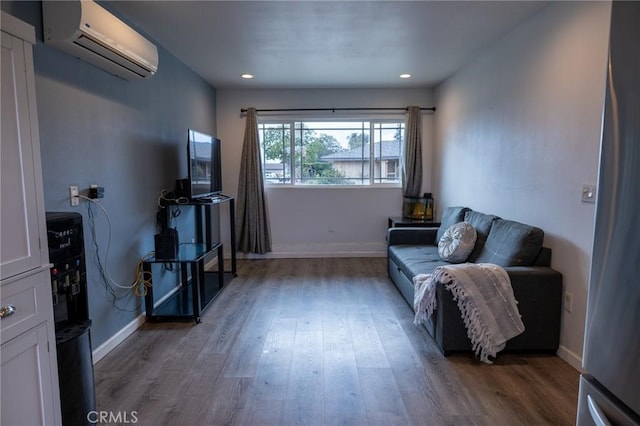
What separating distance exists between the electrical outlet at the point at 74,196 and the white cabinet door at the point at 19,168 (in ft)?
2.93

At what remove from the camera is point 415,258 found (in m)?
3.59

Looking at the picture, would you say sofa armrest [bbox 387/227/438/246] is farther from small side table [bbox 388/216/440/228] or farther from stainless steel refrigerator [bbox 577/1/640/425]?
stainless steel refrigerator [bbox 577/1/640/425]

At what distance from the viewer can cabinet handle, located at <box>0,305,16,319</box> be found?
122 centimetres

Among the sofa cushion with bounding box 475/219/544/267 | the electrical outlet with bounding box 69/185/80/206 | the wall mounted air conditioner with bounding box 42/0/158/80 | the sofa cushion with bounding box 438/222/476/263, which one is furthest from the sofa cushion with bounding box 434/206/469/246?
the electrical outlet with bounding box 69/185/80/206

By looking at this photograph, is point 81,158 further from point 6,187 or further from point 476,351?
point 476,351

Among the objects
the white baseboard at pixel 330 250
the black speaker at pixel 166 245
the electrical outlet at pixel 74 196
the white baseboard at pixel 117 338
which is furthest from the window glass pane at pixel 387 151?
the electrical outlet at pixel 74 196

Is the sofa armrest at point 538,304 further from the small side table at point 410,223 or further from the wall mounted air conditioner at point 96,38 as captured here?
the wall mounted air conditioner at point 96,38

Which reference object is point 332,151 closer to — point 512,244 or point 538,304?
point 512,244

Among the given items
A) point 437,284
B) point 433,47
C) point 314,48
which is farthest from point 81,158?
point 433,47

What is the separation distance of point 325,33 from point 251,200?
2.73m

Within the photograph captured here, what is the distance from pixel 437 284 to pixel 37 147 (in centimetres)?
234

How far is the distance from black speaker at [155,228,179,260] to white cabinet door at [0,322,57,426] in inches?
65.3

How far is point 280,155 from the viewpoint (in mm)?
5508

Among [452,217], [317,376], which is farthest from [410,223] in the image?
[317,376]
